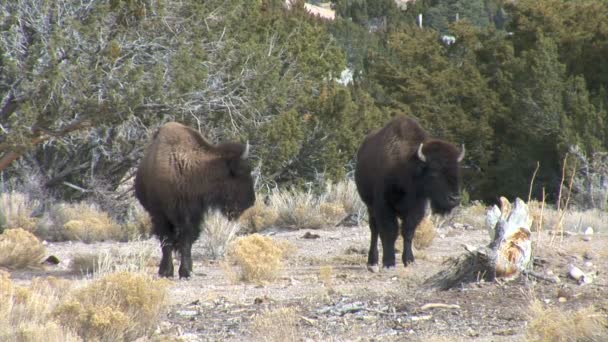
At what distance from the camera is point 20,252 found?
13867 millimetres

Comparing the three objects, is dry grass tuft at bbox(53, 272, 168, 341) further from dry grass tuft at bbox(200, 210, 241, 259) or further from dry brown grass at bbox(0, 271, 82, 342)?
dry grass tuft at bbox(200, 210, 241, 259)

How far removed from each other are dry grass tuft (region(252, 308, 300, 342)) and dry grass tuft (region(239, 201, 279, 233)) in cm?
1001

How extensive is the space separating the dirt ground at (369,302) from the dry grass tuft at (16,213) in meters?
4.66

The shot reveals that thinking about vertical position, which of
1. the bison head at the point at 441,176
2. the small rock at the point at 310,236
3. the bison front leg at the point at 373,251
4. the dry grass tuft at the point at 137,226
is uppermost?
the bison head at the point at 441,176

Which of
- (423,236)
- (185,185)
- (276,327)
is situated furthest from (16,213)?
(276,327)

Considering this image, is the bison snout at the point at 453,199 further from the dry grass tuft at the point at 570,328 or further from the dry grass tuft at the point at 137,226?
the dry grass tuft at the point at 570,328

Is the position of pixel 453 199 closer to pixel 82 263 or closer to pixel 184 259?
pixel 184 259

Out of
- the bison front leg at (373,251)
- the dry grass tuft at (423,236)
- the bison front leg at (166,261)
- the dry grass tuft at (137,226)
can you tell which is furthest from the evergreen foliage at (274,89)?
the bison front leg at (373,251)

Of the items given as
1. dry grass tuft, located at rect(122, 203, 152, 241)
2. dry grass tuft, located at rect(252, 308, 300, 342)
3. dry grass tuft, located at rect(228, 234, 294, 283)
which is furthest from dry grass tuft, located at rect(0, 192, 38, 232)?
dry grass tuft, located at rect(252, 308, 300, 342)

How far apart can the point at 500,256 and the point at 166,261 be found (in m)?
4.59

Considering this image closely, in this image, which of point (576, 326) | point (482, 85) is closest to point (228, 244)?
point (576, 326)

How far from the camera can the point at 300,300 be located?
1012 centimetres

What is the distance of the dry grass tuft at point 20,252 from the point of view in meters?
13.9

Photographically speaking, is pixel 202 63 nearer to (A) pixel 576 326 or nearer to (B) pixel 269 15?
(B) pixel 269 15
